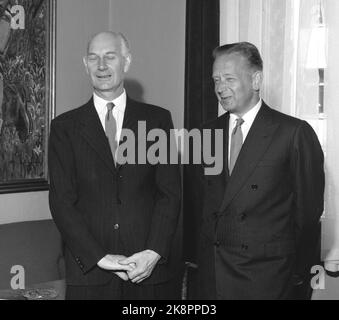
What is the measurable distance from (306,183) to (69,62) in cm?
214

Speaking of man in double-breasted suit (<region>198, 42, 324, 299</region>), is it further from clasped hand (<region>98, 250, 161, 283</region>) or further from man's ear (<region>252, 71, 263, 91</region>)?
clasped hand (<region>98, 250, 161, 283</region>)

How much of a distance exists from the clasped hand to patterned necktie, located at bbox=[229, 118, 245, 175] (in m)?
0.48

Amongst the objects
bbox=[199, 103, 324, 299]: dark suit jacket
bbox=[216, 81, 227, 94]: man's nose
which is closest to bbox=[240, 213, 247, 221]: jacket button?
bbox=[199, 103, 324, 299]: dark suit jacket

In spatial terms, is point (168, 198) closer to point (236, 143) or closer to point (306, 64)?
point (236, 143)

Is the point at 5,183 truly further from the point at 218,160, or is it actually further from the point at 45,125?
the point at 218,160

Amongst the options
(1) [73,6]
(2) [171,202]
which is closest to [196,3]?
(1) [73,6]

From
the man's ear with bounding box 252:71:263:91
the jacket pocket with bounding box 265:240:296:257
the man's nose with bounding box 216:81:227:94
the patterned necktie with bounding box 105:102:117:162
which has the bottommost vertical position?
the jacket pocket with bounding box 265:240:296:257

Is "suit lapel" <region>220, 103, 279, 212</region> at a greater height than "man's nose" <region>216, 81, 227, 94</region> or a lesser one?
lesser

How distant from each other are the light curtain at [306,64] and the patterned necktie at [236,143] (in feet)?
2.73

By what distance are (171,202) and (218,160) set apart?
284 mm

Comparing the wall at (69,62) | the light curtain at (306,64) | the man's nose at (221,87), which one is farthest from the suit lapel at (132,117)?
the wall at (69,62)

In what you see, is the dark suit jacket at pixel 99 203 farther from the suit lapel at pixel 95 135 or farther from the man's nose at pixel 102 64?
the man's nose at pixel 102 64

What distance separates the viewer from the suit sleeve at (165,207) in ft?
7.64

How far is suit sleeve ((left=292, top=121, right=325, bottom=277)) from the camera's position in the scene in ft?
7.59
